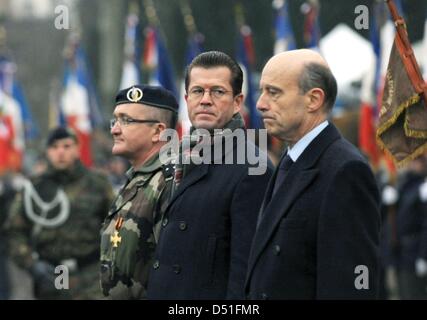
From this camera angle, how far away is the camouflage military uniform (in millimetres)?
10039

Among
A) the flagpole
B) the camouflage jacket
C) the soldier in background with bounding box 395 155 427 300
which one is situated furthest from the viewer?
the soldier in background with bounding box 395 155 427 300

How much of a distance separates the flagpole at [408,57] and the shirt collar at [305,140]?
27.0 inches

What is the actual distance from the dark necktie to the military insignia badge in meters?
1.59

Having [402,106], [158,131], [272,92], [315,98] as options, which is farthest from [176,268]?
[402,106]

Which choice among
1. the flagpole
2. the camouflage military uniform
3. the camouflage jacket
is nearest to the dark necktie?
the flagpole

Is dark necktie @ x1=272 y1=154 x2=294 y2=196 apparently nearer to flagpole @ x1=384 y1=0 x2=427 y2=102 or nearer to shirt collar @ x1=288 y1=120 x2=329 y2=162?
shirt collar @ x1=288 y1=120 x2=329 y2=162

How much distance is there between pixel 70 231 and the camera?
33.7ft

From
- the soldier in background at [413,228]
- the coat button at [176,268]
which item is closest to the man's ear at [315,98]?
the coat button at [176,268]

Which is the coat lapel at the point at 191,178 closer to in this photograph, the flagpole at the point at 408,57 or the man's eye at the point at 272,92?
the man's eye at the point at 272,92

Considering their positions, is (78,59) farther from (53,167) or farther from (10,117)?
(53,167)

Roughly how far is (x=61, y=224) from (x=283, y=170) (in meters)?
5.01

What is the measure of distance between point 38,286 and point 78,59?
10.3 meters

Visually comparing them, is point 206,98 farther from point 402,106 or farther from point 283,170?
point 402,106

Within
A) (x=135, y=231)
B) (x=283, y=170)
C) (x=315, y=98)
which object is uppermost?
(x=315, y=98)
